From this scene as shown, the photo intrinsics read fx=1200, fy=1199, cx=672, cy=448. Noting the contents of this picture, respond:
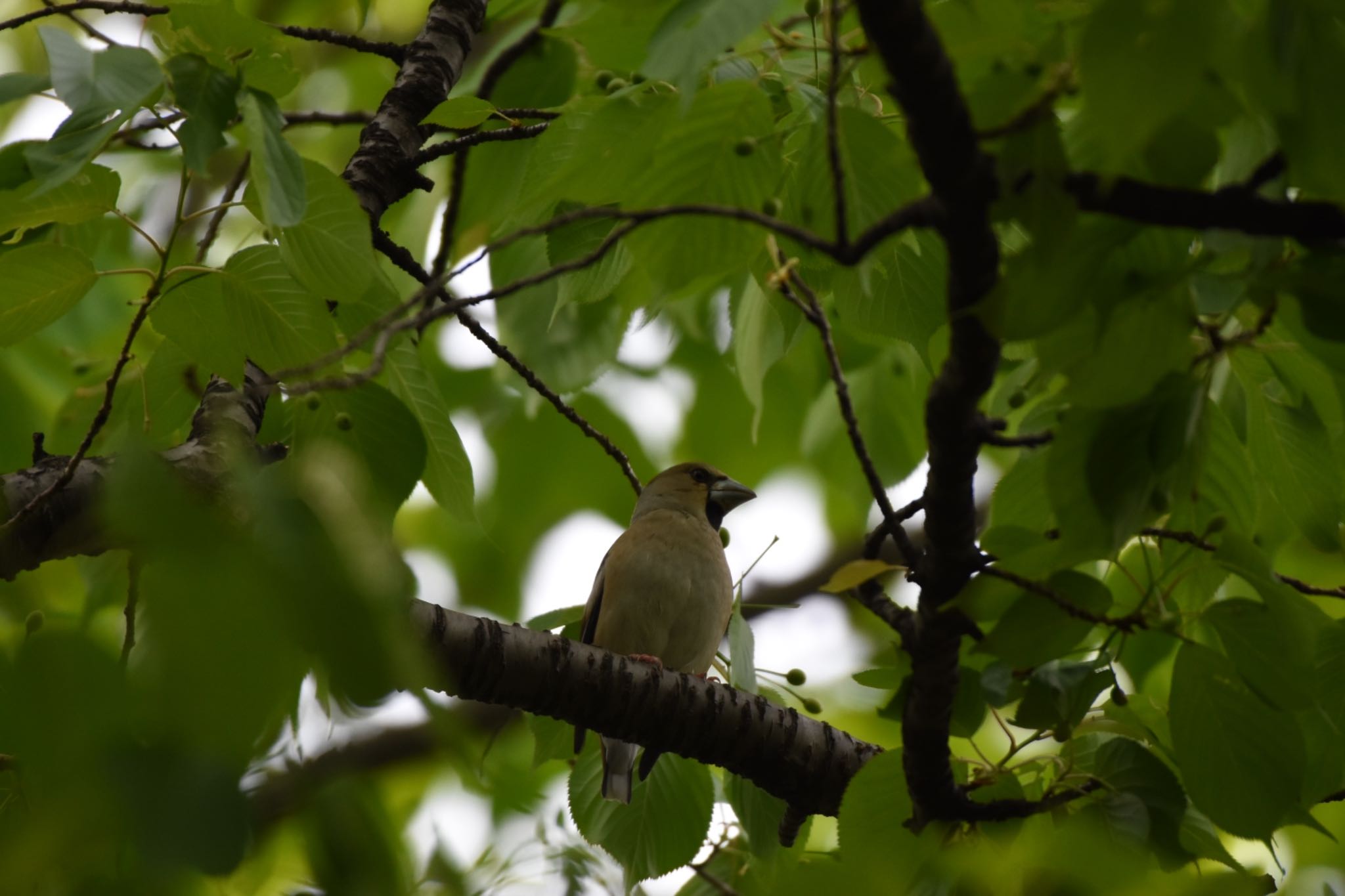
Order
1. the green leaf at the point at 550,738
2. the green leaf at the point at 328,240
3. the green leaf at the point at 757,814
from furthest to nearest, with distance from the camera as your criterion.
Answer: the green leaf at the point at 550,738 → the green leaf at the point at 757,814 → the green leaf at the point at 328,240

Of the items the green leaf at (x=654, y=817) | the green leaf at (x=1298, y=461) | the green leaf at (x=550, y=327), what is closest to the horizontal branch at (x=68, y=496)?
the green leaf at (x=654, y=817)

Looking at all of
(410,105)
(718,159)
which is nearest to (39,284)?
(718,159)

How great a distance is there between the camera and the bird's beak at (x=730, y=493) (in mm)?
8719

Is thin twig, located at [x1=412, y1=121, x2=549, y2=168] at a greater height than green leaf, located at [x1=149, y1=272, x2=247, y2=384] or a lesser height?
greater

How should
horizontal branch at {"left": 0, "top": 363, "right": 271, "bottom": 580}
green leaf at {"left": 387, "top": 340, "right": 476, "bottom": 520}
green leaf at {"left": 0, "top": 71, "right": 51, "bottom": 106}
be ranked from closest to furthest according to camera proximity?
green leaf at {"left": 0, "top": 71, "right": 51, "bottom": 106} < horizontal branch at {"left": 0, "top": 363, "right": 271, "bottom": 580} < green leaf at {"left": 387, "top": 340, "right": 476, "bottom": 520}

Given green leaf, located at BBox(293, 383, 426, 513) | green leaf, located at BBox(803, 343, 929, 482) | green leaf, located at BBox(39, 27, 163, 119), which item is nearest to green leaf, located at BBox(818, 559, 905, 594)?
green leaf, located at BBox(293, 383, 426, 513)

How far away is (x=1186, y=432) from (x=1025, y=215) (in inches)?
23.8

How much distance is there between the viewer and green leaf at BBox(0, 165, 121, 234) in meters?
3.37

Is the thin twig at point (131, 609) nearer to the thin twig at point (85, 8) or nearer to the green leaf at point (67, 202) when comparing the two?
the green leaf at point (67, 202)

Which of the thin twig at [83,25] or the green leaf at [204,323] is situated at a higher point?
the thin twig at [83,25]

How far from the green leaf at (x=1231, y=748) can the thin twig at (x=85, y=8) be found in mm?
3550

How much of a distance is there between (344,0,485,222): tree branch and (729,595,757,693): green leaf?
2131 millimetres

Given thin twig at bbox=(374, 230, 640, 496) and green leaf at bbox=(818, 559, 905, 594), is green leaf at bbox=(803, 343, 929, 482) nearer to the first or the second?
thin twig at bbox=(374, 230, 640, 496)

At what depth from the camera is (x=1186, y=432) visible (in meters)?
2.40
